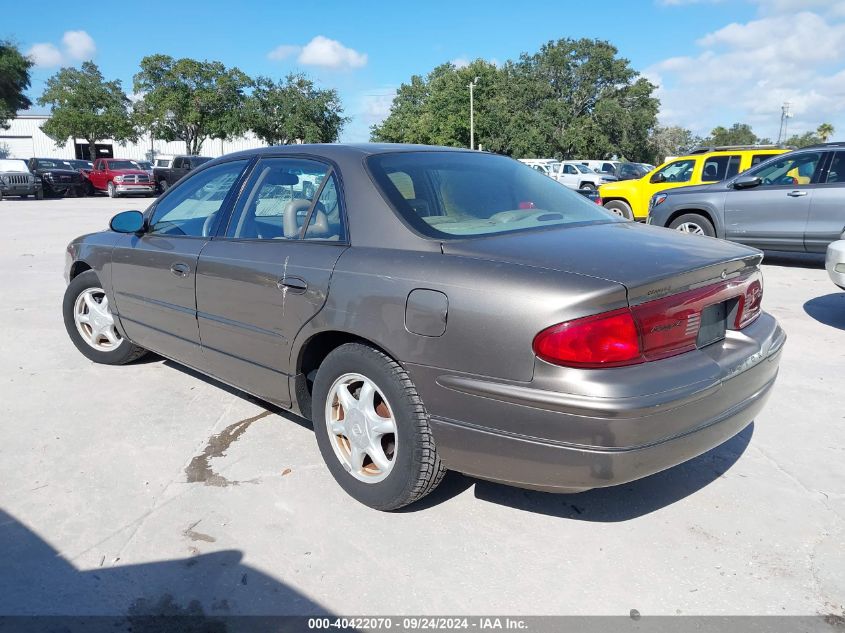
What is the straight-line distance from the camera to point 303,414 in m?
3.29

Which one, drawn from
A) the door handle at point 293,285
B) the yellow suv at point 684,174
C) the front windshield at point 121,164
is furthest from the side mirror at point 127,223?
the front windshield at point 121,164

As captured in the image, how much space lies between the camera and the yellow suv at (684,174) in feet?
39.7

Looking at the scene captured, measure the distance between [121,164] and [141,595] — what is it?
3100 centimetres

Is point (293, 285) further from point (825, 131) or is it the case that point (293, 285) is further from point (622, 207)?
point (825, 131)

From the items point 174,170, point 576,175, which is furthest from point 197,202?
point 174,170

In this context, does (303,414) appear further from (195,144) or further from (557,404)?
(195,144)

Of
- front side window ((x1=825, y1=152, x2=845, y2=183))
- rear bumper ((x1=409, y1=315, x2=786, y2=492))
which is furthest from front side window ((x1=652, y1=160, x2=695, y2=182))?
rear bumper ((x1=409, y1=315, x2=786, y2=492))

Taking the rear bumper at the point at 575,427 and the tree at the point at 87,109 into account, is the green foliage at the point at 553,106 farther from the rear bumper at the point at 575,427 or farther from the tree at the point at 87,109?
the rear bumper at the point at 575,427

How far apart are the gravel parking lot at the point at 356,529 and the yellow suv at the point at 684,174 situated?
362 inches

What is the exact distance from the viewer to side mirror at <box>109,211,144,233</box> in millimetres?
4266

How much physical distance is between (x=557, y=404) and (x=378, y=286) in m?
0.90

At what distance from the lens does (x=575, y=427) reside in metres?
2.24

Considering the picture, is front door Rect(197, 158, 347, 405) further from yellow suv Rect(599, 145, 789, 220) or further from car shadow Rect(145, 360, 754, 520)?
yellow suv Rect(599, 145, 789, 220)

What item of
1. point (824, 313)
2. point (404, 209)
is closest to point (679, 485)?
point (404, 209)
